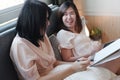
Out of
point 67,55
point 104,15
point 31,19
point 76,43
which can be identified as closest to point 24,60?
point 31,19

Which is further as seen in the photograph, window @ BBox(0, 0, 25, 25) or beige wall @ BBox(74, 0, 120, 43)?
beige wall @ BBox(74, 0, 120, 43)

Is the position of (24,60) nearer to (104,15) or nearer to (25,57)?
(25,57)

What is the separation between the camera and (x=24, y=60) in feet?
4.72

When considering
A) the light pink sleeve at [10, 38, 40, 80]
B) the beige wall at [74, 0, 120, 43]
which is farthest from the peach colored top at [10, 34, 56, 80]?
the beige wall at [74, 0, 120, 43]

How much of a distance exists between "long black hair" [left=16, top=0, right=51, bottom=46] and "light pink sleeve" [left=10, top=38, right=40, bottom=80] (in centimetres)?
10

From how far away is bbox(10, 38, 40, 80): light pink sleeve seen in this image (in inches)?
56.5

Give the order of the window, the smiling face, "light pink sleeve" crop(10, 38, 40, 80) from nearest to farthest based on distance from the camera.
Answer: "light pink sleeve" crop(10, 38, 40, 80) < the window < the smiling face

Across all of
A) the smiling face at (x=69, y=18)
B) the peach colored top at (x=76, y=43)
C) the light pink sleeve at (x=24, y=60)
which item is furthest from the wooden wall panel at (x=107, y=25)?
the light pink sleeve at (x=24, y=60)

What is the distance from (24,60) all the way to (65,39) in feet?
2.33

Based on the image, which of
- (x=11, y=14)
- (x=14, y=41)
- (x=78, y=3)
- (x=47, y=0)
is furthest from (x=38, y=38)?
(x=78, y=3)

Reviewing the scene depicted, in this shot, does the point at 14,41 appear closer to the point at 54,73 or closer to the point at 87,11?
the point at 54,73

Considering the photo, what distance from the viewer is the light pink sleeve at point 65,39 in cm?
204

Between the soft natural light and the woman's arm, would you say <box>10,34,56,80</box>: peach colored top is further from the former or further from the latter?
the soft natural light

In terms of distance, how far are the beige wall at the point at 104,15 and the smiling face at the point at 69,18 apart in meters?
0.85
